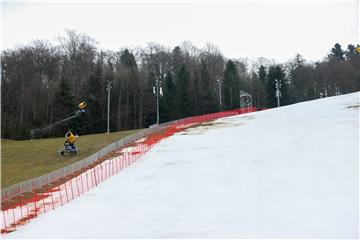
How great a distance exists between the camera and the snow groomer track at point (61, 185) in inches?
942

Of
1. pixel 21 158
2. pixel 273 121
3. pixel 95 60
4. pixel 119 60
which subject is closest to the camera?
pixel 21 158

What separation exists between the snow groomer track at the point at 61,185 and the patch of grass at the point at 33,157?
333 cm

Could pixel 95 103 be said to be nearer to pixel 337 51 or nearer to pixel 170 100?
pixel 170 100

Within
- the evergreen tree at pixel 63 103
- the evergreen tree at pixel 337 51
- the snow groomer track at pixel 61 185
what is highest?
the evergreen tree at pixel 337 51

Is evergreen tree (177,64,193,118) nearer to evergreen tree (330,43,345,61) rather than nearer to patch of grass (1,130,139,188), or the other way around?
patch of grass (1,130,139,188)

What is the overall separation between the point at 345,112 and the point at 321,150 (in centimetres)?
1772

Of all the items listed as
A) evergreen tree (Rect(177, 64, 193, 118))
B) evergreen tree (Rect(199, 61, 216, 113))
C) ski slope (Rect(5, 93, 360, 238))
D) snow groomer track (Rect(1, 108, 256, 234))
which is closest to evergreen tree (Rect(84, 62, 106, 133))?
evergreen tree (Rect(177, 64, 193, 118))

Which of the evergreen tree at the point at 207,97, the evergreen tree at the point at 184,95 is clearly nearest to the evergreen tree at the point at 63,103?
the evergreen tree at the point at 184,95

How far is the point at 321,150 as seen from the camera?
31109mm

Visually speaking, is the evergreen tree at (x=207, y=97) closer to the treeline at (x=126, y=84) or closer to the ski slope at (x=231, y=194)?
the treeline at (x=126, y=84)

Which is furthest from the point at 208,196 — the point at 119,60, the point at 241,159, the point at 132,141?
the point at 119,60

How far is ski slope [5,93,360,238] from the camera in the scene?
17.1 meters

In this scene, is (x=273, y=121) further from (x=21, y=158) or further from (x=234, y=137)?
(x=21, y=158)

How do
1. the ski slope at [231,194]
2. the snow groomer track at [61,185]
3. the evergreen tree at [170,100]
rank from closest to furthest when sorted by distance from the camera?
the ski slope at [231,194]
the snow groomer track at [61,185]
the evergreen tree at [170,100]
